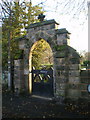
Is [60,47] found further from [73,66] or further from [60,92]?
[60,92]

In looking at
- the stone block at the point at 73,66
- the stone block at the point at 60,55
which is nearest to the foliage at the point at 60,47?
the stone block at the point at 60,55

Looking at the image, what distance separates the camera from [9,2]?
9.97 m

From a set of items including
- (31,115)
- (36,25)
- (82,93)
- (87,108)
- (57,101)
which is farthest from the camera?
(36,25)

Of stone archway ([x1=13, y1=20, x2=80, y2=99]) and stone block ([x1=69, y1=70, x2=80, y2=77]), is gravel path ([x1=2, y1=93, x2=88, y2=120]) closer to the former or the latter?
stone archway ([x1=13, y1=20, x2=80, y2=99])

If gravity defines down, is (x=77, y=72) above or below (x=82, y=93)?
above

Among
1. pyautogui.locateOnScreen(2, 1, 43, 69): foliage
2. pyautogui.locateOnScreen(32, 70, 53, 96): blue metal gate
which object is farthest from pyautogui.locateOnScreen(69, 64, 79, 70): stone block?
pyautogui.locateOnScreen(2, 1, 43, 69): foliage

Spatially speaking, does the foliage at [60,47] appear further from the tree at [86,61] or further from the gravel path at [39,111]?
the tree at [86,61]

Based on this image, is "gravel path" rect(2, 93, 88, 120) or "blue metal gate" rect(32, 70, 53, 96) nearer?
"gravel path" rect(2, 93, 88, 120)

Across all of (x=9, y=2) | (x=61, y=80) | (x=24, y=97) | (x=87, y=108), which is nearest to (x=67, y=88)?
(x=61, y=80)

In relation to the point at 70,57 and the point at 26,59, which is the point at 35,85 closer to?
the point at 26,59

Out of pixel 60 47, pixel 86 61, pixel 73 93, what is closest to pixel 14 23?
pixel 60 47

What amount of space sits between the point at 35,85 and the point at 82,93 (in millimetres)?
3114

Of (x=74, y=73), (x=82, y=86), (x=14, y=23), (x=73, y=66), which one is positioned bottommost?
(x=82, y=86)

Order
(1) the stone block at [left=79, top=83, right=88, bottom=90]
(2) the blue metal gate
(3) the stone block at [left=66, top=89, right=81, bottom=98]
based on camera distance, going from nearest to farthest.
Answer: (1) the stone block at [left=79, top=83, right=88, bottom=90]
(3) the stone block at [left=66, top=89, right=81, bottom=98]
(2) the blue metal gate
